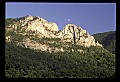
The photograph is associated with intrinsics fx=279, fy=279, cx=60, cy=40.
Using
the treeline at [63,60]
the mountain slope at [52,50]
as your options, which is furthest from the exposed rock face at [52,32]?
the treeline at [63,60]

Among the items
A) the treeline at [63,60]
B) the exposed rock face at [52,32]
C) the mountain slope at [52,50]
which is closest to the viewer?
the treeline at [63,60]

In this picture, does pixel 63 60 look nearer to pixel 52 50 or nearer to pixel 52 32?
pixel 52 50

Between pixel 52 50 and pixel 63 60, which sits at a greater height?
pixel 52 50

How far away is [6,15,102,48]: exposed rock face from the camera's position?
32.4 metres

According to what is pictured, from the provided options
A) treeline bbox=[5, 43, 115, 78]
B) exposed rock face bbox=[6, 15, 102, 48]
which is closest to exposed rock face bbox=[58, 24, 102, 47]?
exposed rock face bbox=[6, 15, 102, 48]

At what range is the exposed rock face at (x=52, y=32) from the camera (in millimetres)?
32362

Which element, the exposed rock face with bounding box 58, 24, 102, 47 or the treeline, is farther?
the exposed rock face with bounding box 58, 24, 102, 47

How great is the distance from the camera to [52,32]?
34.2 metres

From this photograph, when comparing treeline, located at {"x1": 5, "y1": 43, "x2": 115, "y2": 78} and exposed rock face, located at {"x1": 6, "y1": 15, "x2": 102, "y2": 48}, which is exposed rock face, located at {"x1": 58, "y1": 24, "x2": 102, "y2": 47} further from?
treeline, located at {"x1": 5, "y1": 43, "x2": 115, "y2": 78}

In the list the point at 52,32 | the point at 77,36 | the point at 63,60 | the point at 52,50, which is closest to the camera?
the point at 63,60

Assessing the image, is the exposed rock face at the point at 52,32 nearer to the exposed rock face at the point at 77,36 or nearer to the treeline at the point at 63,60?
the exposed rock face at the point at 77,36

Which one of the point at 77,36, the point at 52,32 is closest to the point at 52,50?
the point at 52,32
